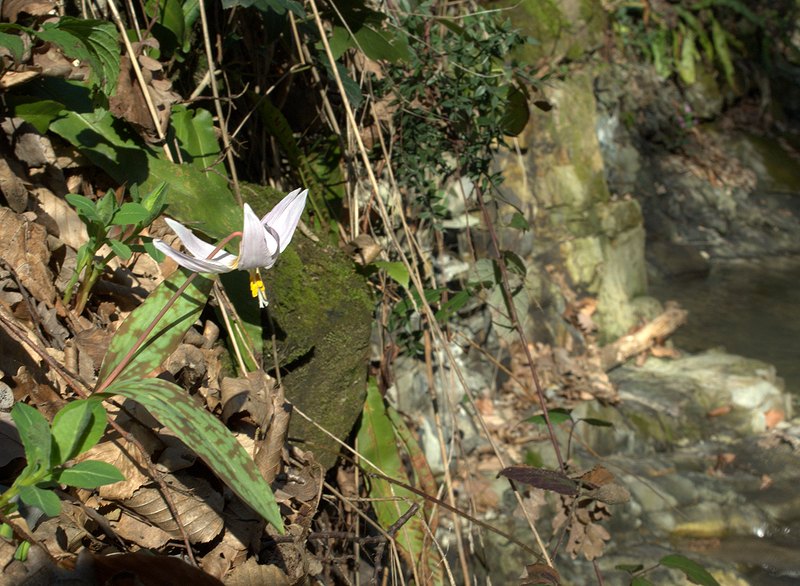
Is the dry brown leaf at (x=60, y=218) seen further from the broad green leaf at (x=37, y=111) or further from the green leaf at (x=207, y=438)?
the green leaf at (x=207, y=438)

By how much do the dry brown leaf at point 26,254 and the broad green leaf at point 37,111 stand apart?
0.88 ft

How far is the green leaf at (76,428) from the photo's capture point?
48.2 inches

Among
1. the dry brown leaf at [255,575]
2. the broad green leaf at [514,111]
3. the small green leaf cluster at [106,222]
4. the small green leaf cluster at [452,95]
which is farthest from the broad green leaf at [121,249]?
the broad green leaf at [514,111]

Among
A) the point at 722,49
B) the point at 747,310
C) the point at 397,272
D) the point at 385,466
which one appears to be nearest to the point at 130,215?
the point at 397,272

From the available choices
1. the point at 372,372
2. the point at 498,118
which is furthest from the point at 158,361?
the point at 498,118

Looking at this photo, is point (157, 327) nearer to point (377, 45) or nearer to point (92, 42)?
point (92, 42)

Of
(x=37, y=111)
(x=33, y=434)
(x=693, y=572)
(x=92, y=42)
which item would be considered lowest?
(x=693, y=572)

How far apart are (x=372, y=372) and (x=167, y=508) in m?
1.30

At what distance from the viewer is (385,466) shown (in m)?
2.47

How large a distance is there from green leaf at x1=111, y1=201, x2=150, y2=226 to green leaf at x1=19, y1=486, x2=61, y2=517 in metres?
0.66

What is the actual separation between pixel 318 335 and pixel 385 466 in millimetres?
493

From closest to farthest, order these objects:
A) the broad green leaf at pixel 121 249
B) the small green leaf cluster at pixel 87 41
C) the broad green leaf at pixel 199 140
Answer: the broad green leaf at pixel 121 249 < the small green leaf cluster at pixel 87 41 < the broad green leaf at pixel 199 140

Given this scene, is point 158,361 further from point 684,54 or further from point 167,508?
point 684,54

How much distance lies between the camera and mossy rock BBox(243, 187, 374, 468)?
7.23ft
